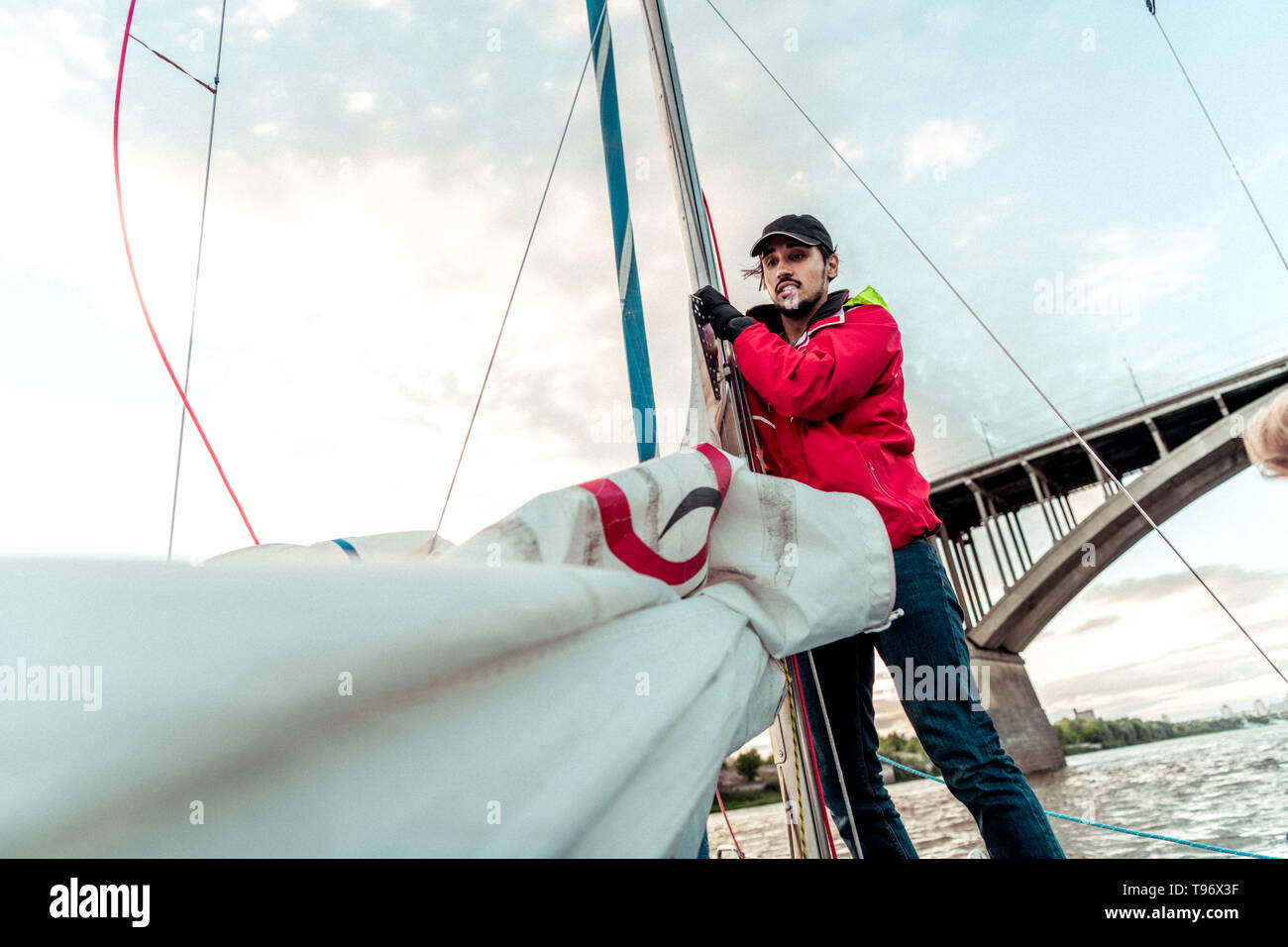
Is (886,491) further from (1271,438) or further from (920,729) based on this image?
(1271,438)

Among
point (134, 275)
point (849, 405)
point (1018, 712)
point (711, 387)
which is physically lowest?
point (1018, 712)

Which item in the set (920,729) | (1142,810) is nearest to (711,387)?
(920,729)

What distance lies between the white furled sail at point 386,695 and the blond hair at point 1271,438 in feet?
3.49

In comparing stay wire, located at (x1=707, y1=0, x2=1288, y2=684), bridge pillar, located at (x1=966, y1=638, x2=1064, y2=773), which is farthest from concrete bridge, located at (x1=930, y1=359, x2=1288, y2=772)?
stay wire, located at (x1=707, y1=0, x2=1288, y2=684)

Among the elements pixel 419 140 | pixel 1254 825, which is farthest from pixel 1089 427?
pixel 419 140

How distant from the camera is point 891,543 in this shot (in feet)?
3.11

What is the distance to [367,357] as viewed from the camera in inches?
122

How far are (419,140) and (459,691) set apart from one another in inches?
135

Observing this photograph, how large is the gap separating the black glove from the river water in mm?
901

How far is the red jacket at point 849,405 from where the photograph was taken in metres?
1.04

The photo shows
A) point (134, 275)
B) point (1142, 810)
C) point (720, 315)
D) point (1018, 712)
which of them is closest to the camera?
point (720, 315)

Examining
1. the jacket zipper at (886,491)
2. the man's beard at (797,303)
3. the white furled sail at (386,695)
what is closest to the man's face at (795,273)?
the man's beard at (797,303)

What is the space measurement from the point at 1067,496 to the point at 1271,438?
39.7 feet

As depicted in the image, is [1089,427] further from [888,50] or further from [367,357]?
[367,357]
